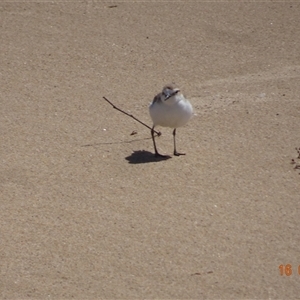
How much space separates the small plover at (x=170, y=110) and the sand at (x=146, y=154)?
283mm

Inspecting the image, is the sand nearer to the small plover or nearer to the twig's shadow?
the twig's shadow

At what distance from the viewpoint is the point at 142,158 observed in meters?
7.30

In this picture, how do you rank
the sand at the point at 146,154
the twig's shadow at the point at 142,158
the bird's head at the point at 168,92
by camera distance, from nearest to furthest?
the sand at the point at 146,154, the twig's shadow at the point at 142,158, the bird's head at the point at 168,92

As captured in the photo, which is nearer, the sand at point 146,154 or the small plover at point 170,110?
the sand at point 146,154

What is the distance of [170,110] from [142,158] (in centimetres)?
48

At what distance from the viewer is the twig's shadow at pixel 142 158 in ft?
23.7

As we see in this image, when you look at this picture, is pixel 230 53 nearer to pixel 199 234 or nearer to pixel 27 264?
pixel 199 234

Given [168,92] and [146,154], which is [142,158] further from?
[168,92]

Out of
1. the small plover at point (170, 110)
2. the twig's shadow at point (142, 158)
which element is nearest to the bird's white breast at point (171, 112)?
the small plover at point (170, 110)

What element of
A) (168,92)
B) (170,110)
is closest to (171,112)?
(170,110)

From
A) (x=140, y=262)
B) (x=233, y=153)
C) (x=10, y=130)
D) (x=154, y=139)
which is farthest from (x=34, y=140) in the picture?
(x=140, y=262)

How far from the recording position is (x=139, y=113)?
8.09m

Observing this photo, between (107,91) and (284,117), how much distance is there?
5.96 feet

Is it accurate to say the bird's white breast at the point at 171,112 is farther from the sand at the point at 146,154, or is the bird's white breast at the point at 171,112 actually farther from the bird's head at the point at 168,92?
the sand at the point at 146,154
